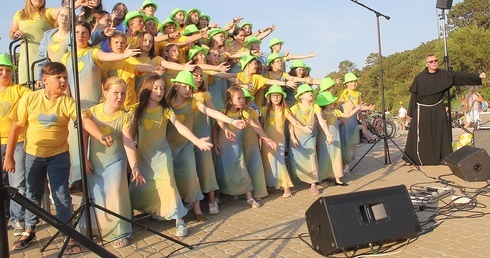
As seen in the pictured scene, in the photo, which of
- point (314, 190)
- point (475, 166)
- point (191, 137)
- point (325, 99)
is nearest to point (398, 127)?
point (475, 166)

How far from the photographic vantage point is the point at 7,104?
447 centimetres

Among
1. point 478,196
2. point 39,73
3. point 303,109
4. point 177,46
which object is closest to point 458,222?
point 478,196

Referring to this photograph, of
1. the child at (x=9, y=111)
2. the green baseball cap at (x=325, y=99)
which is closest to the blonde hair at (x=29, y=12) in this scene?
the child at (x=9, y=111)

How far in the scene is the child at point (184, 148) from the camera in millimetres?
5012

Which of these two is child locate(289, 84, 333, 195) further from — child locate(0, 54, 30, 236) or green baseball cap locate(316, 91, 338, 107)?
child locate(0, 54, 30, 236)

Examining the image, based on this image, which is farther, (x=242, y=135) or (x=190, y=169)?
(x=242, y=135)

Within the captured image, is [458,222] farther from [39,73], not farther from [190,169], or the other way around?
[39,73]

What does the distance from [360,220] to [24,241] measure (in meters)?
3.25

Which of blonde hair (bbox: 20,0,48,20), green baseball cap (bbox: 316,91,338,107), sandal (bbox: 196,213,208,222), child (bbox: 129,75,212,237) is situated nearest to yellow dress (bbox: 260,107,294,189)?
green baseball cap (bbox: 316,91,338,107)

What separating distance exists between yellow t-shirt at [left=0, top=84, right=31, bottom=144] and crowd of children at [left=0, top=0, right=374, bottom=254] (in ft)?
0.03

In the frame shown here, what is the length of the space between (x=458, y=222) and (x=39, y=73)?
512 centimetres

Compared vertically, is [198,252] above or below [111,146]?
below

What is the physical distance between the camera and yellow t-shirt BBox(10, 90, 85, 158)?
4066mm

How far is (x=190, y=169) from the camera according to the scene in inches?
200
